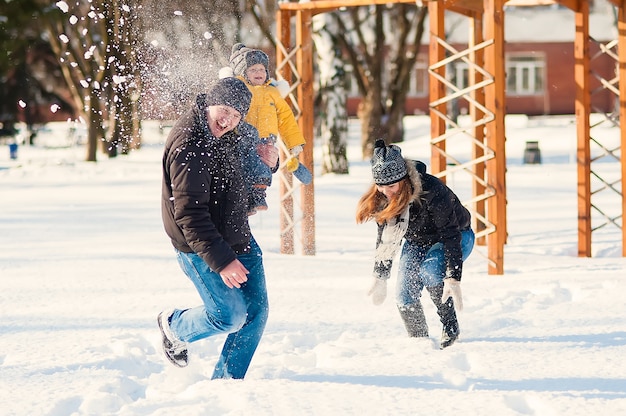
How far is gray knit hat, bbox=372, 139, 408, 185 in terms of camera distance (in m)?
5.35

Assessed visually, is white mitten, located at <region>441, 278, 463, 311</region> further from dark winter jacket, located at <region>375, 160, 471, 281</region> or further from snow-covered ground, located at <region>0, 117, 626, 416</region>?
snow-covered ground, located at <region>0, 117, 626, 416</region>

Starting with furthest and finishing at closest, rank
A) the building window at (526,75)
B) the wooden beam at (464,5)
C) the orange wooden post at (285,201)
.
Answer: the building window at (526,75), the orange wooden post at (285,201), the wooden beam at (464,5)

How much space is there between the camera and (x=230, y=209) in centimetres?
463

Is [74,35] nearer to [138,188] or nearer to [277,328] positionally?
[138,188]

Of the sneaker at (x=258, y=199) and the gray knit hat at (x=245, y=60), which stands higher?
the gray knit hat at (x=245, y=60)

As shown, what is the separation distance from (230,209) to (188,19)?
26.8 m

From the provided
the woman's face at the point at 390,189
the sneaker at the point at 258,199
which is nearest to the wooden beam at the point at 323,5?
the sneaker at the point at 258,199

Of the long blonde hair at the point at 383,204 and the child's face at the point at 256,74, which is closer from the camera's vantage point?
the long blonde hair at the point at 383,204

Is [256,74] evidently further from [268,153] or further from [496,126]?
[496,126]

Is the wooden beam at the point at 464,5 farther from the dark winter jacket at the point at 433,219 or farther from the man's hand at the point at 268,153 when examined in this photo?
the man's hand at the point at 268,153

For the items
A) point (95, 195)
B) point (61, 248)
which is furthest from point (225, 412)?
point (95, 195)

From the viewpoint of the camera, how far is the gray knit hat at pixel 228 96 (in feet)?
14.6

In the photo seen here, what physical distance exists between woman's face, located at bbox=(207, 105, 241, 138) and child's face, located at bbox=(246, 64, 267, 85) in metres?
2.99

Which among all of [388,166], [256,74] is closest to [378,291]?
[388,166]
